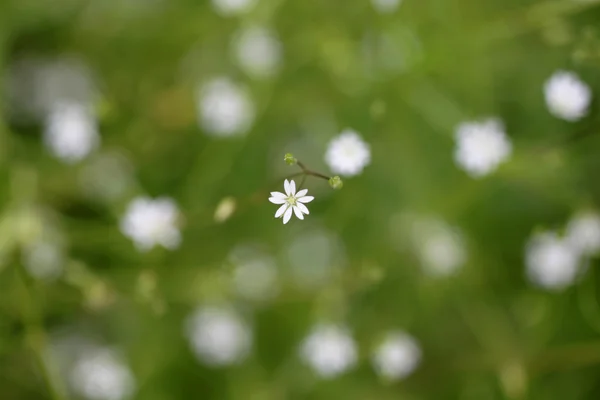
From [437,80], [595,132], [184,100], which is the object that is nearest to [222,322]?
[184,100]

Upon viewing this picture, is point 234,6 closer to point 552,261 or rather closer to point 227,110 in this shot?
point 227,110

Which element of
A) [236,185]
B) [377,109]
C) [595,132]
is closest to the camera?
[377,109]

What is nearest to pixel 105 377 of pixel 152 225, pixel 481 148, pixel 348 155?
pixel 152 225

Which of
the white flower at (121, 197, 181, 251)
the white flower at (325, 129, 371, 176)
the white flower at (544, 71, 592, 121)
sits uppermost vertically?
the white flower at (544, 71, 592, 121)

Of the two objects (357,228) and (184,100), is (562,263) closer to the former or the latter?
(357,228)

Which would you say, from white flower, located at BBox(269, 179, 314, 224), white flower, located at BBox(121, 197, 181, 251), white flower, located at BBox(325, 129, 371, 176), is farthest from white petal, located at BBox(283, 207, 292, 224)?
white flower, located at BBox(121, 197, 181, 251)

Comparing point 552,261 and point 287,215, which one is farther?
point 552,261

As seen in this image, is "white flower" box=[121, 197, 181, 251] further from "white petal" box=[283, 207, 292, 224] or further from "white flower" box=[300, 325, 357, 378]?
"white petal" box=[283, 207, 292, 224]
